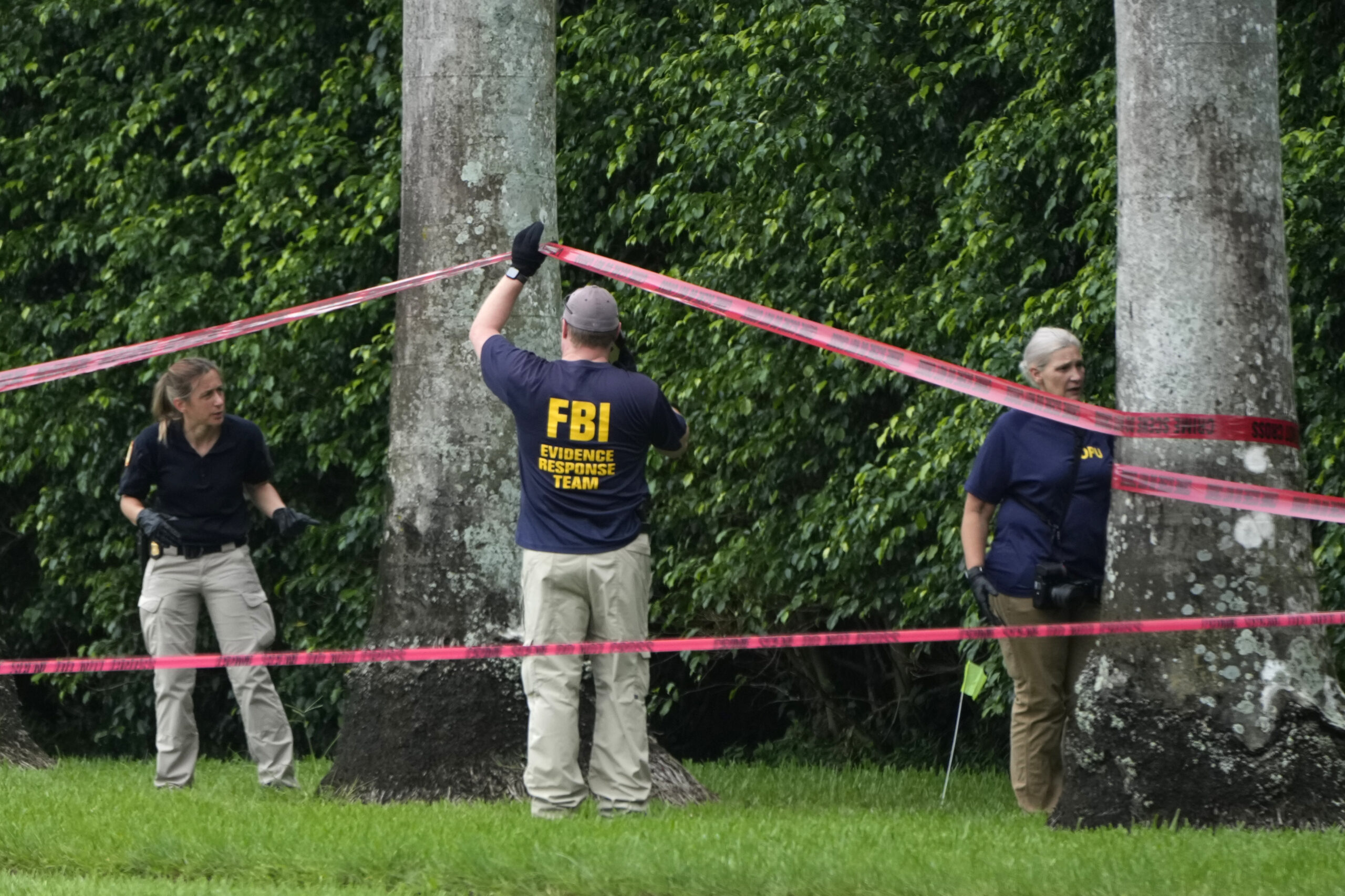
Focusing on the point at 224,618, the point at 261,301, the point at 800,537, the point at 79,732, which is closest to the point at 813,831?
the point at 224,618

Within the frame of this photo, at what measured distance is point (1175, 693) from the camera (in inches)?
233

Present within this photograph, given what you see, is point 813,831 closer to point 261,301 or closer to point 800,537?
point 800,537

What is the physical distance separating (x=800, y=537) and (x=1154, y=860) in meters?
5.01

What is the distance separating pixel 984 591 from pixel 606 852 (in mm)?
1966

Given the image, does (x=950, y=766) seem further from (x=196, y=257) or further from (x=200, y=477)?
(x=196, y=257)

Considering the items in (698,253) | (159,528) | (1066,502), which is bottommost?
(159,528)

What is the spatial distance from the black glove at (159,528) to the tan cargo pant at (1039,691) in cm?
344

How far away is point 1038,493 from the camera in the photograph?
689 cm

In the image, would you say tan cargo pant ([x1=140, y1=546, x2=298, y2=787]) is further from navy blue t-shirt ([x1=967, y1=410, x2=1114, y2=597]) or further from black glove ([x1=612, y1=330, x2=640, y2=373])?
navy blue t-shirt ([x1=967, y1=410, x2=1114, y2=597])

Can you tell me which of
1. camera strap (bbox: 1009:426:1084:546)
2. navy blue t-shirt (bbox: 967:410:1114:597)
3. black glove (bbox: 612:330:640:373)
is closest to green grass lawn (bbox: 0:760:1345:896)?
navy blue t-shirt (bbox: 967:410:1114:597)

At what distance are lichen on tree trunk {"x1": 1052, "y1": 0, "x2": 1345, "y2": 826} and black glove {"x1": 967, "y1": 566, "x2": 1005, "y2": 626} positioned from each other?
2.84 feet

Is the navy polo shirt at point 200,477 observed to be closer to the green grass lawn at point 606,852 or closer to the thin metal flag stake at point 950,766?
the green grass lawn at point 606,852

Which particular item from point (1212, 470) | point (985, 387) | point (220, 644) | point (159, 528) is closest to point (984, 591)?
point (985, 387)

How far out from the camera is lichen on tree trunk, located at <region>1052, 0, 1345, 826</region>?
5852 mm
